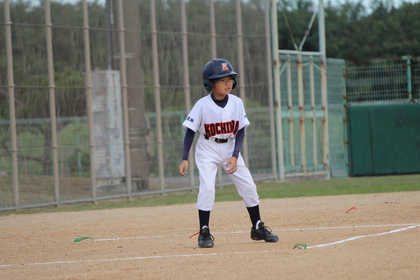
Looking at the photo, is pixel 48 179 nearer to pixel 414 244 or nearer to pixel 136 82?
pixel 136 82

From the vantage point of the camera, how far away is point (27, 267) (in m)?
6.51

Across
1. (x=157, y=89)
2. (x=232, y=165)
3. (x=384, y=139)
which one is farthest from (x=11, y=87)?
(x=384, y=139)

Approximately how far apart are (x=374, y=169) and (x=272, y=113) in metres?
3.08

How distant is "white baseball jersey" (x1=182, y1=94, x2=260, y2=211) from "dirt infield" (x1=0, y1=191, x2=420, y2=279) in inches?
22.3

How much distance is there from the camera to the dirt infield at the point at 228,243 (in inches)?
212

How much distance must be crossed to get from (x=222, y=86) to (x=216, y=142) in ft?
1.96

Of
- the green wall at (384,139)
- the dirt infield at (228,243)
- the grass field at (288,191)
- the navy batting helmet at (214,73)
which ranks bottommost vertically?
the grass field at (288,191)

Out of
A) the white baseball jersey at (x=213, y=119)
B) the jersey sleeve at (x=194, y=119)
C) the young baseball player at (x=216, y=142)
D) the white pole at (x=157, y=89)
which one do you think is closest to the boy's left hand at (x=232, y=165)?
the young baseball player at (x=216, y=142)

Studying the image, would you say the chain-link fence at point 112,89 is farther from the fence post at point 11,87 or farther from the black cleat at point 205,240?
the black cleat at point 205,240

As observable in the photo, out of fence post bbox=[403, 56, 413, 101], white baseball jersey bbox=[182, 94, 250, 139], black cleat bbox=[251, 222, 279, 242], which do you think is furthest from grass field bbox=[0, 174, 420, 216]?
white baseball jersey bbox=[182, 94, 250, 139]

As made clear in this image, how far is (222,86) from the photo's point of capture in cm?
687

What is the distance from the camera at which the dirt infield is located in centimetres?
538

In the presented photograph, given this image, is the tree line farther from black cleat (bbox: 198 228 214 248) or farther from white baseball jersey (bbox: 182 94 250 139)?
black cleat (bbox: 198 228 214 248)

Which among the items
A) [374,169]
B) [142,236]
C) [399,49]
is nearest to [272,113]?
[374,169]
